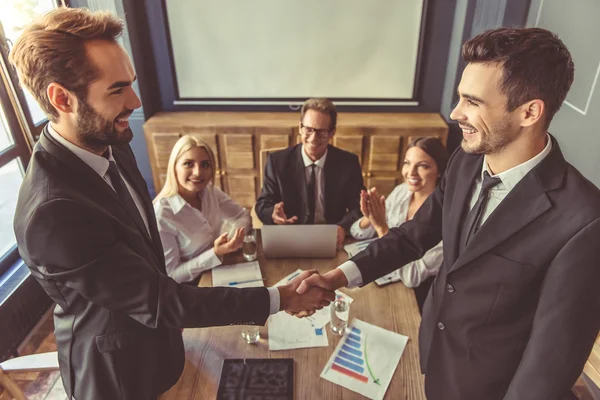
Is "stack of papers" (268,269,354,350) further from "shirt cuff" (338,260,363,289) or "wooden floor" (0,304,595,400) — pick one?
"wooden floor" (0,304,595,400)

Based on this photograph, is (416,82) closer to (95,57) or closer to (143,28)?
(143,28)

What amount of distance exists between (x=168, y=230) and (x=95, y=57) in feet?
3.44

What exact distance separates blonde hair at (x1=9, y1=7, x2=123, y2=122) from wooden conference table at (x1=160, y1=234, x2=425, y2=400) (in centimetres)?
91

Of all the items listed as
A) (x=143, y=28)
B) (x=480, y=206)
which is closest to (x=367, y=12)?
(x=143, y=28)

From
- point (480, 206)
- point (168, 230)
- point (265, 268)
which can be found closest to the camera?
point (480, 206)

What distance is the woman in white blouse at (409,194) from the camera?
2.11m

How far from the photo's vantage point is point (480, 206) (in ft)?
4.30

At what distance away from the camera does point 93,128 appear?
1275mm

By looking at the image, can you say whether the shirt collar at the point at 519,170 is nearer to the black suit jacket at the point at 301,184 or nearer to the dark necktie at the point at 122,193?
the dark necktie at the point at 122,193

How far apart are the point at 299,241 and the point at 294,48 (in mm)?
2469

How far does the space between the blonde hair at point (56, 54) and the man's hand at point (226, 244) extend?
2.98ft

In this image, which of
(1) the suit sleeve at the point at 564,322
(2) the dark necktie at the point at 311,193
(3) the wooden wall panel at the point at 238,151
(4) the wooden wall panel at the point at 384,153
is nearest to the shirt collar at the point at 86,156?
(1) the suit sleeve at the point at 564,322

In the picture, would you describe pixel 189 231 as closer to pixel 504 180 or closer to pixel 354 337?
pixel 354 337

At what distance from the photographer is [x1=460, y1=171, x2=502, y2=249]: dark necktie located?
1286 millimetres
